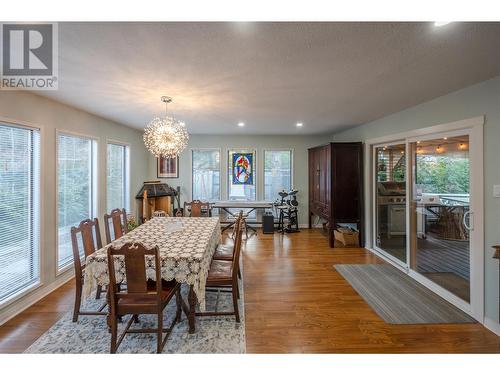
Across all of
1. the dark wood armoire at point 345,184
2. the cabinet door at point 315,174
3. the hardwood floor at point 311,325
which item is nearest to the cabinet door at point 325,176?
the dark wood armoire at point 345,184

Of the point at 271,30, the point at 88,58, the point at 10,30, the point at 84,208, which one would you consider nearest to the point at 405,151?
the point at 271,30

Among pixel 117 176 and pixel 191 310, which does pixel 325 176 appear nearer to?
pixel 191 310

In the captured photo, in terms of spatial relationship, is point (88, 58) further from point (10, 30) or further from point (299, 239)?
point (299, 239)

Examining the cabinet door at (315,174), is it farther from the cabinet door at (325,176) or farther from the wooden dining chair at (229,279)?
the wooden dining chair at (229,279)

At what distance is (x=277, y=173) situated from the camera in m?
6.90

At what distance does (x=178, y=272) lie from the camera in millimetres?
2186

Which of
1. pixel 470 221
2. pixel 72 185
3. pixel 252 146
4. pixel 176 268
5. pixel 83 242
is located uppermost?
pixel 252 146

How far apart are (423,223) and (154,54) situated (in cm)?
394

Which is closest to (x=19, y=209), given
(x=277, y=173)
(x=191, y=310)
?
(x=191, y=310)

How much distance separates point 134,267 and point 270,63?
6.72 feet

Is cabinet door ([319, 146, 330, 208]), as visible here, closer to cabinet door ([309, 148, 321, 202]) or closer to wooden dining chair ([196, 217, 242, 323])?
cabinet door ([309, 148, 321, 202])

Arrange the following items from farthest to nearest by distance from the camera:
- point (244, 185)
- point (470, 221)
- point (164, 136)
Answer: point (244, 185), point (164, 136), point (470, 221)

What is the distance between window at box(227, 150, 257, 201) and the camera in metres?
6.82

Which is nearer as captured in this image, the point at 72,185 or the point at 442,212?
the point at 442,212
